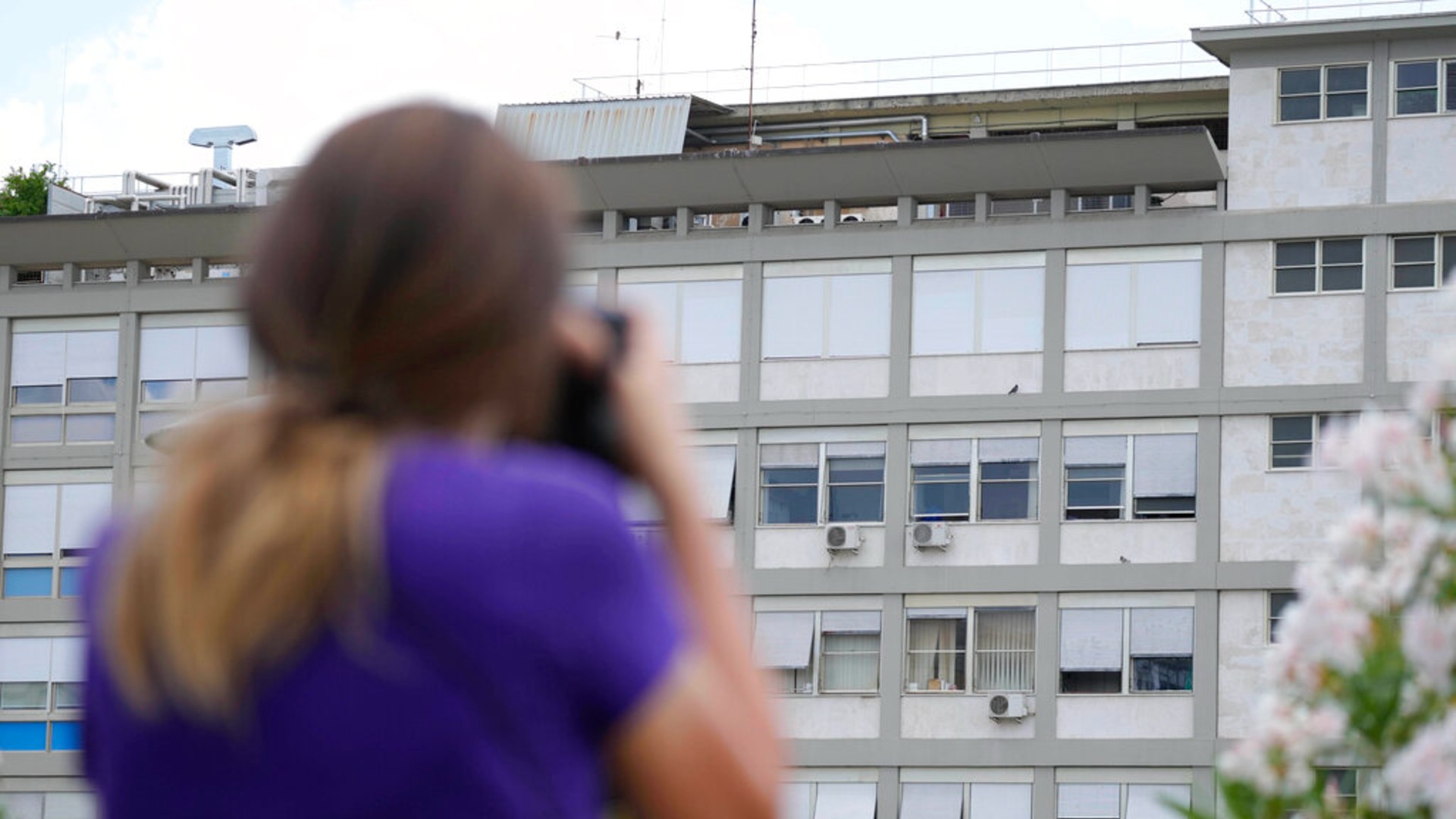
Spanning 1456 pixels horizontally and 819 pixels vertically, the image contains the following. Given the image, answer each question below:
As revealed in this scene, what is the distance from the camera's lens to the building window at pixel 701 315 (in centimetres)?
3959

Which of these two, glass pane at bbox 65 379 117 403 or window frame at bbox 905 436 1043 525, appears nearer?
window frame at bbox 905 436 1043 525

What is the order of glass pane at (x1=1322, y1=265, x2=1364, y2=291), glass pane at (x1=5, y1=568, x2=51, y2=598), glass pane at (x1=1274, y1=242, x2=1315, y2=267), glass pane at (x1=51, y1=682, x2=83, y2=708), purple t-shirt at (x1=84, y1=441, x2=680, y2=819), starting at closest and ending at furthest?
purple t-shirt at (x1=84, y1=441, x2=680, y2=819) → glass pane at (x1=1322, y1=265, x2=1364, y2=291) → glass pane at (x1=1274, y1=242, x2=1315, y2=267) → glass pane at (x1=51, y1=682, x2=83, y2=708) → glass pane at (x1=5, y1=568, x2=51, y2=598)

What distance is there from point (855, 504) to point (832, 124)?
7575mm

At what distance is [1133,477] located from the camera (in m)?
37.5

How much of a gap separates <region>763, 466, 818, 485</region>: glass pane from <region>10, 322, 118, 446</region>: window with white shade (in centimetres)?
1166

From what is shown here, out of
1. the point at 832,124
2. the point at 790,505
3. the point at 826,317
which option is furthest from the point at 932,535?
the point at 832,124

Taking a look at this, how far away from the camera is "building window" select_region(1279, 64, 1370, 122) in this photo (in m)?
37.7

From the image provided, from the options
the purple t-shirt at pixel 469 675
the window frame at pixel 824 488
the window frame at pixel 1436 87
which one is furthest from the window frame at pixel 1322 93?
the purple t-shirt at pixel 469 675

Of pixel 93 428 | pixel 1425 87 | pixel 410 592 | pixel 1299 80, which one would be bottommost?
pixel 410 592

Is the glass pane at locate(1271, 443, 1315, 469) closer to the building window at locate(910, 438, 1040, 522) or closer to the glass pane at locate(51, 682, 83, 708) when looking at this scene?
the building window at locate(910, 438, 1040, 522)

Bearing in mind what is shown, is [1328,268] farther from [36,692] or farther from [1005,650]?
[36,692]

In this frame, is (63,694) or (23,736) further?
(23,736)

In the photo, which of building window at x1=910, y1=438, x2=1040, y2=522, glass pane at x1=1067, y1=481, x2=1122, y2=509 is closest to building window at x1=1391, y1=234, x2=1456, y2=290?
glass pane at x1=1067, y1=481, x2=1122, y2=509

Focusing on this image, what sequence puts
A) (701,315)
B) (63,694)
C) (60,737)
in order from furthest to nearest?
(60,737)
(63,694)
(701,315)
